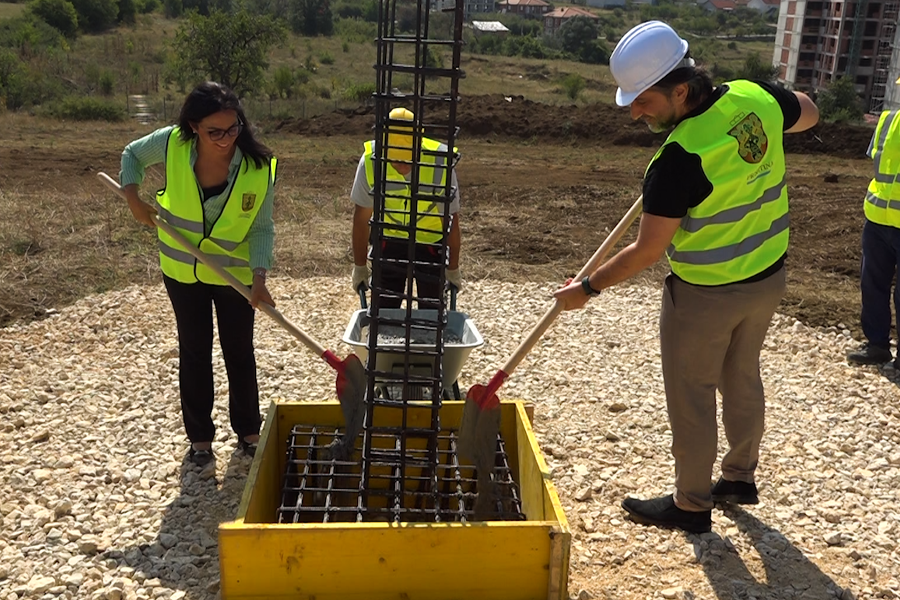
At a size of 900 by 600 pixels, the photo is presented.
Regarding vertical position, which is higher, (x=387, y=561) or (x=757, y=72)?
(x=757, y=72)

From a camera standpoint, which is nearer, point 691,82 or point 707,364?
point 691,82

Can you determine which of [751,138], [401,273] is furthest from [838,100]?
[751,138]

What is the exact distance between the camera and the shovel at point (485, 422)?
343 cm

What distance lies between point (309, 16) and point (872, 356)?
50.9m

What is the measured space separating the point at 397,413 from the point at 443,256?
1.06 m

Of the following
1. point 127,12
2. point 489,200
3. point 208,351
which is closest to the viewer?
point 208,351

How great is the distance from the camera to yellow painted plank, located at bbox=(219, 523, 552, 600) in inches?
113

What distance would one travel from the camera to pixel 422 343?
4.11 metres

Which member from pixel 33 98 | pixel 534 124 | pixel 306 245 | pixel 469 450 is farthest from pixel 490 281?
pixel 33 98

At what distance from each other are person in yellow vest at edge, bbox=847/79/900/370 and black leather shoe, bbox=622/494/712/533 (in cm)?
297

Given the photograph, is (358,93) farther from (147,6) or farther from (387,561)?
(147,6)

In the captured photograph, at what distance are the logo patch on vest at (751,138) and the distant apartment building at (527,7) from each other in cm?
9919

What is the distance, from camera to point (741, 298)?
3.34m

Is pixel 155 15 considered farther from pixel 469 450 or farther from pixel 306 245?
pixel 469 450
